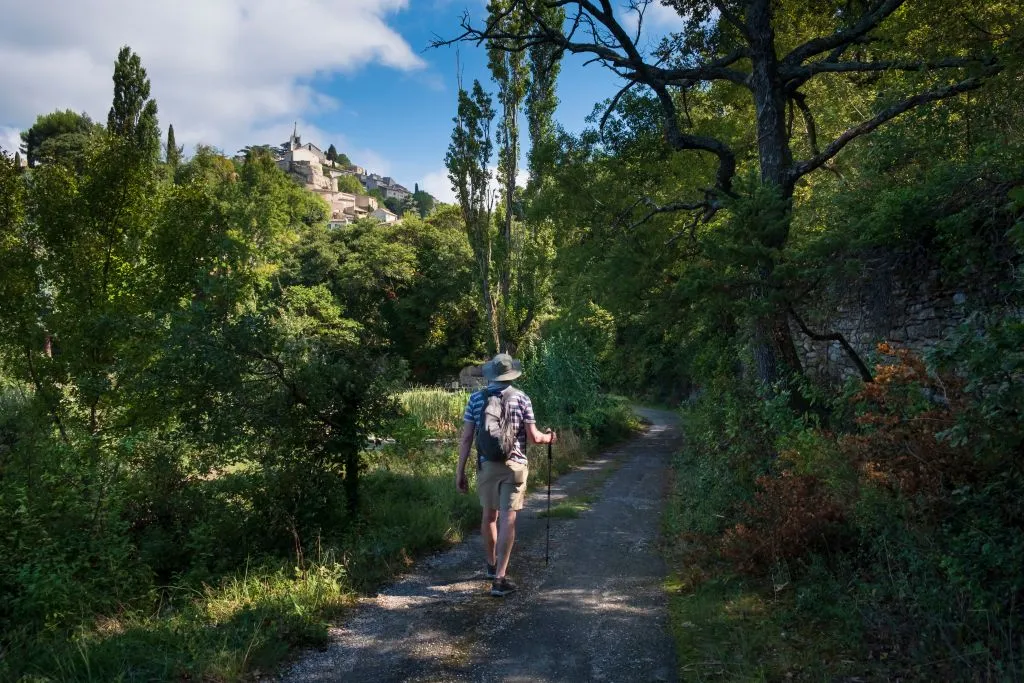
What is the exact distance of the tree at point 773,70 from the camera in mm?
7086

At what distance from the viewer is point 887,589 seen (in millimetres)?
3719

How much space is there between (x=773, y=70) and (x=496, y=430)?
7.39 m

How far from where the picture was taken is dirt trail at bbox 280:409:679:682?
368 cm

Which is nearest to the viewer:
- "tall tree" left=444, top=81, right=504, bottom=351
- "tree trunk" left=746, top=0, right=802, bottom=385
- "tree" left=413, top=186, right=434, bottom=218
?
"tree trunk" left=746, top=0, right=802, bottom=385

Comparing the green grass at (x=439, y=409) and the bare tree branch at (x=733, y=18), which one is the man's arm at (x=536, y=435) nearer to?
the bare tree branch at (x=733, y=18)

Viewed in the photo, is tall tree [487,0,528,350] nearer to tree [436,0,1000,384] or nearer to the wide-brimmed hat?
tree [436,0,1000,384]

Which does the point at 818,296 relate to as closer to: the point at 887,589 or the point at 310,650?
the point at 887,589

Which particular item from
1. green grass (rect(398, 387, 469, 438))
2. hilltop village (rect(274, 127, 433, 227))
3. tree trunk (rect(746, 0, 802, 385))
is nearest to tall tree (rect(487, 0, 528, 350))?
green grass (rect(398, 387, 469, 438))

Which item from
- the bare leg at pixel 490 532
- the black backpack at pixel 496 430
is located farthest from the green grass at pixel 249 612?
the black backpack at pixel 496 430

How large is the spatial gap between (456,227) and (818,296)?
34.3 meters

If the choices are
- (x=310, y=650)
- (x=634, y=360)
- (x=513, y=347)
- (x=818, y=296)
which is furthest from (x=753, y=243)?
(x=513, y=347)

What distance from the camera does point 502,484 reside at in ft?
16.9

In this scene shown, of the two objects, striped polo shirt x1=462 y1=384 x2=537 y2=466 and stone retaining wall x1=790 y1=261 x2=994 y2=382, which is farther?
stone retaining wall x1=790 y1=261 x2=994 y2=382

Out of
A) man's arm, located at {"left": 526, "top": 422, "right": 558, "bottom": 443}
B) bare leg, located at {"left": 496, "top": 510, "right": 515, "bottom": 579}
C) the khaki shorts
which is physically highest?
man's arm, located at {"left": 526, "top": 422, "right": 558, "bottom": 443}
